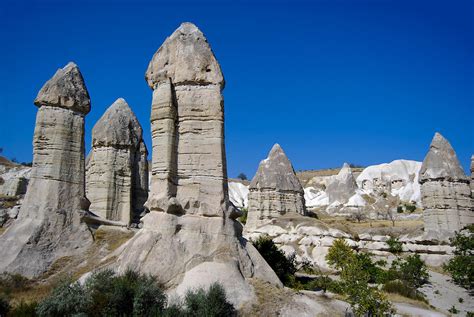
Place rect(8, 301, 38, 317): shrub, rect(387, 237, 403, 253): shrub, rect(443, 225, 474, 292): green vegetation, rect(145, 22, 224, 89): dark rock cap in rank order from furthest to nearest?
1. rect(387, 237, 403, 253): shrub
2. rect(443, 225, 474, 292): green vegetation
3. rect(145, 22, 224, 89): dark rock cap
4. rect(8, 301, 38, 317): shrub

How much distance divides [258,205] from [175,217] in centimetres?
1493

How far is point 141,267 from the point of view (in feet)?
28.9

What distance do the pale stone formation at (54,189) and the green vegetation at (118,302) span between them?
3.17 m

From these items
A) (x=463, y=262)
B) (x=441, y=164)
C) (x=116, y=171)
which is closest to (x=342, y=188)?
(x=441, y=164)

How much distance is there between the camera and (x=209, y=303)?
7.38 meters

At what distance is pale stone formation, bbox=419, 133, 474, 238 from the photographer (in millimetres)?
18797

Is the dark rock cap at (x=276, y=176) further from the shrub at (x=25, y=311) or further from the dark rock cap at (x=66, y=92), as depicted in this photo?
the shrub at (x=25, y=311)

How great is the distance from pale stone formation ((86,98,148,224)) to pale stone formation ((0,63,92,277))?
340cm

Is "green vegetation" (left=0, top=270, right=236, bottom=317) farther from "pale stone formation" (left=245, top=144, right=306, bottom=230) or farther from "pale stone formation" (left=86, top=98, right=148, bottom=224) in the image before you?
"pale stone formation" (left=245, top=144, right=306, bottom=230)

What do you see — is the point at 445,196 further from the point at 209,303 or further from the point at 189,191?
the point at 209,303

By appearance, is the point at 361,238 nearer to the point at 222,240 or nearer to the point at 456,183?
the point at 456,183

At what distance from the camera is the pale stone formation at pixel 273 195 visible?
24094 mm

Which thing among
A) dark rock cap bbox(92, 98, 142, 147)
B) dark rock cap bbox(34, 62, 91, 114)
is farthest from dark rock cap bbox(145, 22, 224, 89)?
dark rock cap bbox(92, 98, 142, 147)

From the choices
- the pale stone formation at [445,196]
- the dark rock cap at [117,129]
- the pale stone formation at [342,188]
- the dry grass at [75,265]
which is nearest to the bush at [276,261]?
the dry grass at [75,265]
